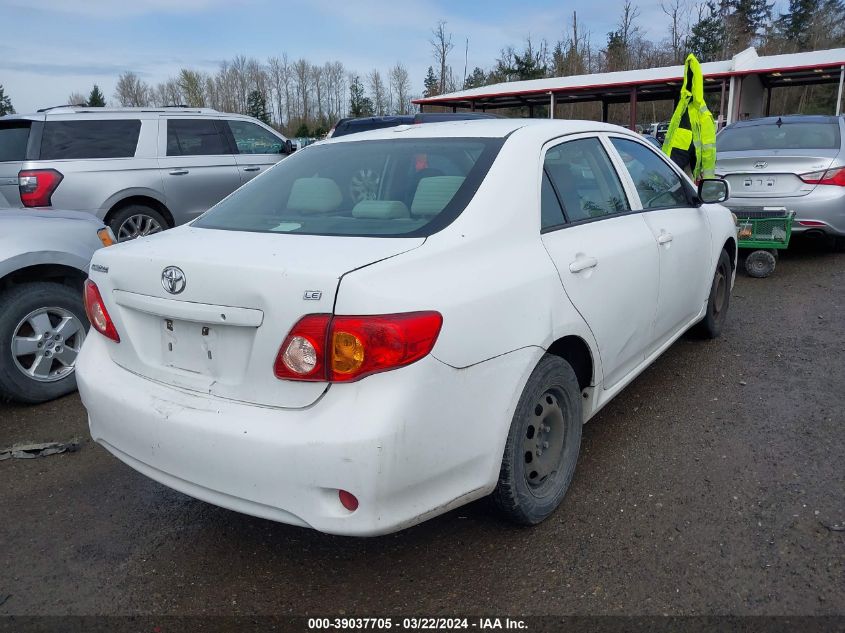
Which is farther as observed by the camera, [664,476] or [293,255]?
[664,476]

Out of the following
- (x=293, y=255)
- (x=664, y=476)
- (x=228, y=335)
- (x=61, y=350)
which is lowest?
(x=664, y=476)

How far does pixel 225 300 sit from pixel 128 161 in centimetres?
638

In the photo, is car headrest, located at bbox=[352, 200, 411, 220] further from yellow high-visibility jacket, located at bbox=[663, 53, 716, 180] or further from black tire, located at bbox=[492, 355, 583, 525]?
yellow high-visibility jacket, located at bbox=[663, 53, 716, 180]

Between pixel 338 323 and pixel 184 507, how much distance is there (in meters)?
1.58

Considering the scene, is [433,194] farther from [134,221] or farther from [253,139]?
[253,139]

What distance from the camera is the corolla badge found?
229cm

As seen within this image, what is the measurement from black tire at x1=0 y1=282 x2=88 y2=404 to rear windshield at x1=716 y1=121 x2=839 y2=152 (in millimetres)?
7257

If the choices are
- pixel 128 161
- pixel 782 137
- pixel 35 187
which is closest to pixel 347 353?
pixel 35 187

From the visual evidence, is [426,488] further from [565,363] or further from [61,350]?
[61,350]

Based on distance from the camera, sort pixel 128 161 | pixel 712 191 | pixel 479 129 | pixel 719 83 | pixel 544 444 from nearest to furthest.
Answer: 1. pixel 544 444
2. pixel 479 129
3. pixel 712 191
4. pixel 128 161
5. pixel 719 83

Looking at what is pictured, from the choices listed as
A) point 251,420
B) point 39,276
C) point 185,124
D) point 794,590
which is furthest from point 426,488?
point 185,124

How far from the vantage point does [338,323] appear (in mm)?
2033

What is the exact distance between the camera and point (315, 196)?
2.97 m

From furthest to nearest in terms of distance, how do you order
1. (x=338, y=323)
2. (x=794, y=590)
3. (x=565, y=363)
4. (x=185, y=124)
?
(x=185, y=124) < (x=565, y=363) < (x=794, y=590) < (x=338, y=323)
